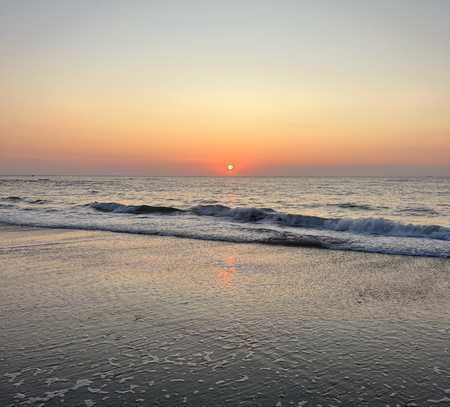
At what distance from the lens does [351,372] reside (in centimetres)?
396

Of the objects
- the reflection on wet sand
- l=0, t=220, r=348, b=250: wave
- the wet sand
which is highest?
the wet sand

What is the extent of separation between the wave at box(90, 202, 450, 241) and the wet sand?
7.21 meters

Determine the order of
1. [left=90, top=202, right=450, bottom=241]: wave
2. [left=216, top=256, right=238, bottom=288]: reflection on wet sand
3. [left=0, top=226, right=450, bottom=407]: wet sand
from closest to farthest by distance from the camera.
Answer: [left=0, top=226, right=450, bottom=407]: wet sand < [left=216, top=256, right=238, bottom=288]: reflection on wet sand < [left=90, top=202, right=450, bottom=241]: wave

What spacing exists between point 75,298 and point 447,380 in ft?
16.5

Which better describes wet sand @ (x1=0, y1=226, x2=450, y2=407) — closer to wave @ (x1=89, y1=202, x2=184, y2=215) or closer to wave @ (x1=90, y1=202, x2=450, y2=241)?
wave @ (x1=90, y1=202, x2=450, y2=241)

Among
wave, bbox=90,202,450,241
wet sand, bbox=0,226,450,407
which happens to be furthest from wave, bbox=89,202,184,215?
wet sand, bbox=0,226,450,407

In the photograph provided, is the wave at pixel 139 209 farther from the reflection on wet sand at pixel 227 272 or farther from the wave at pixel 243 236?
the reflection on wet sand at pixel 227 272

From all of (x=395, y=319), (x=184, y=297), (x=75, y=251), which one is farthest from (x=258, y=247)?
(x=395, y=319)

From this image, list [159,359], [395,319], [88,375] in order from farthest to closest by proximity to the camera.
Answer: [395,319]
[159,359]
[88,375]

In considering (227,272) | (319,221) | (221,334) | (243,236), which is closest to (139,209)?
(319,221)

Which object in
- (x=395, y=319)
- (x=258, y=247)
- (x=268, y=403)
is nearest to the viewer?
(x=268, y=403)

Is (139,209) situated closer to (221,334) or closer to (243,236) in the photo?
(243,236)

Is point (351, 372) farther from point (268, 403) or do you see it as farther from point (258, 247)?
point (258, 247)

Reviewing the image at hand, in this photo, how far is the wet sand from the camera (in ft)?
11.8
